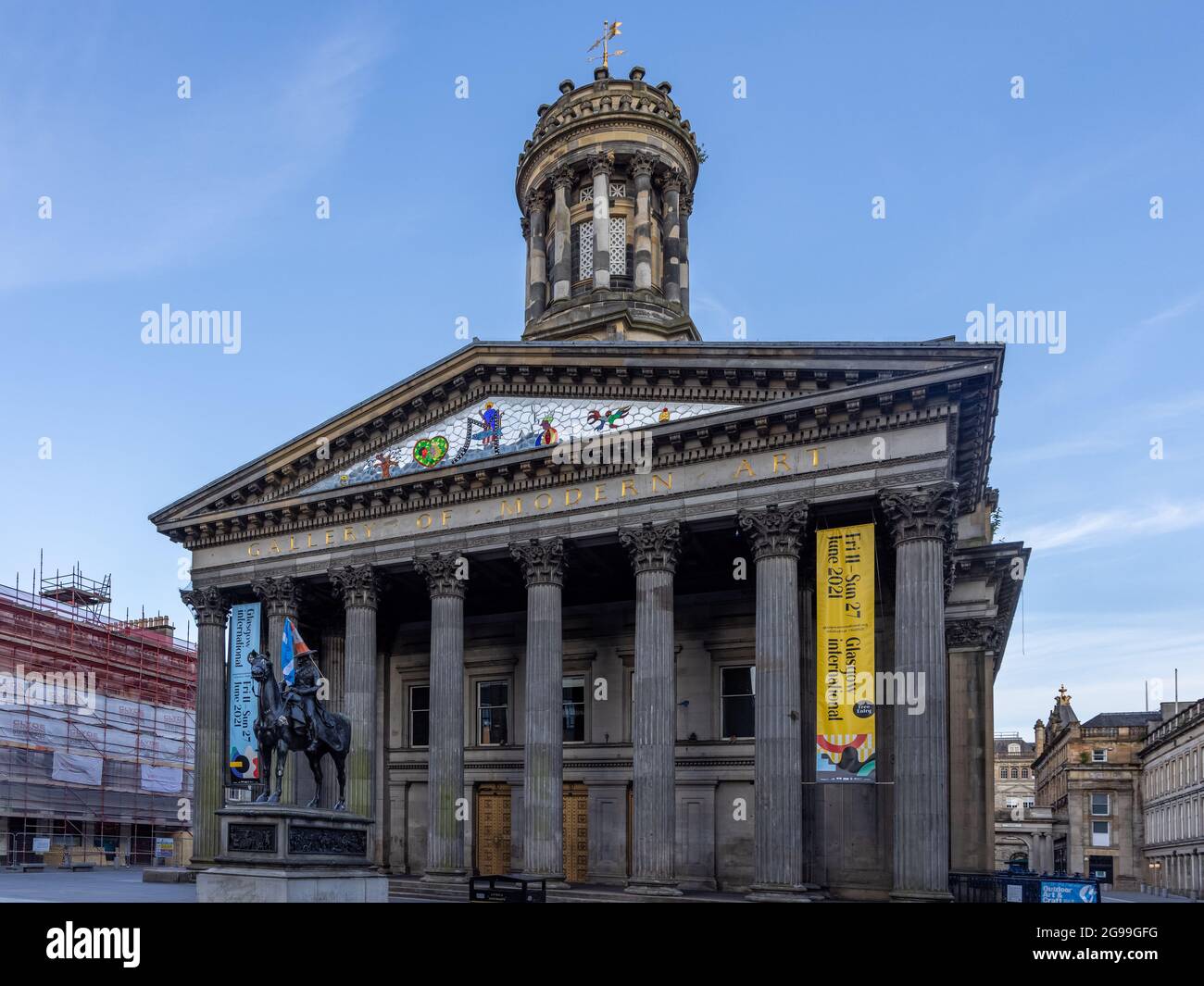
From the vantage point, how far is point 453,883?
103 ft

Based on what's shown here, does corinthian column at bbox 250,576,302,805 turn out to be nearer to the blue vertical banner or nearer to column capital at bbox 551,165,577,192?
the blue vertical banner

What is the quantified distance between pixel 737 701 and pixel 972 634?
8795 millimetres

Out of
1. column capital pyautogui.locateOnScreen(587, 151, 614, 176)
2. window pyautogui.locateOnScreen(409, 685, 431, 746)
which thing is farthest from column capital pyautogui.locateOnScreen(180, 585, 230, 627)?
column capital pyautogui.locateOnScreen(587, 151, 614, 176)

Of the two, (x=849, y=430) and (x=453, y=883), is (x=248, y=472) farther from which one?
(x=849, y=430)

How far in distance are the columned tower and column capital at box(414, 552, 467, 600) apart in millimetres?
11936

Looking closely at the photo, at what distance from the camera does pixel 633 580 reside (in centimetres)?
3694

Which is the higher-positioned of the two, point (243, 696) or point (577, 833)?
point (243, 696)

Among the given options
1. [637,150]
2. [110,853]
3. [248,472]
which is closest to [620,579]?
[248,472]

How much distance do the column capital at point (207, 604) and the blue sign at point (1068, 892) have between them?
2591 cm

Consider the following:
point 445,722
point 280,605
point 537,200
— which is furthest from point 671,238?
point 445,722

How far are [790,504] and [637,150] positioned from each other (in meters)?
21.5

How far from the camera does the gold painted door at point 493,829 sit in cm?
3825

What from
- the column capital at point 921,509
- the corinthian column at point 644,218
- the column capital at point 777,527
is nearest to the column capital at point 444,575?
the column capital at point 777,527

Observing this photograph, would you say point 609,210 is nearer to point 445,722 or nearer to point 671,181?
point 671,181
